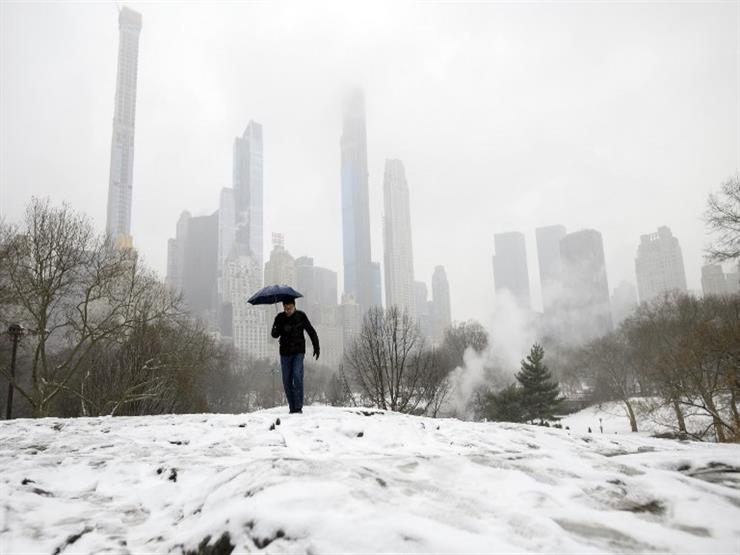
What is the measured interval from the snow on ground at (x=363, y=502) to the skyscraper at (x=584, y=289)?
86.8 metres

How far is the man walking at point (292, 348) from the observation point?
7435mm

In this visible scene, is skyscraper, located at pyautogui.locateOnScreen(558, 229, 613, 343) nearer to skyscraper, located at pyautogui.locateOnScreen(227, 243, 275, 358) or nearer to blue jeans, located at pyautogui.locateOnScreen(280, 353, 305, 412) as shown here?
skyscraper, located at pyautogui.locateOnScreen(227, 243, 275, 358)

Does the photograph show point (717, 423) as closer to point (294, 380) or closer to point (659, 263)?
point (294, 380)

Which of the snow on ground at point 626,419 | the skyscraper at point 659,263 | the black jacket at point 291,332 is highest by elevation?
the skyscraper at point 659,263

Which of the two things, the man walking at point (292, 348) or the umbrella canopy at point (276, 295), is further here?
the umbrella canopy at point (276, 295)

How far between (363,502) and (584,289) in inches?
5314

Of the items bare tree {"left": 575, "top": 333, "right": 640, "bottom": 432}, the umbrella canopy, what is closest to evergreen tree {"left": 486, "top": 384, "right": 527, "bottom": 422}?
bare tree {"left": 575, "top": 333, "right": 640, "bottom": 432}

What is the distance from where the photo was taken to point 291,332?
7.52 metres

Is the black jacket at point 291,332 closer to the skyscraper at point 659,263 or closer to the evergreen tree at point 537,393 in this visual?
the evergreen tree at point 537,393

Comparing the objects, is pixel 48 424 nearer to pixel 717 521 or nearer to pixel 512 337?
pixel 717 521

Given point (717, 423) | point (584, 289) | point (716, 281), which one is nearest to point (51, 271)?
point (717, 423)

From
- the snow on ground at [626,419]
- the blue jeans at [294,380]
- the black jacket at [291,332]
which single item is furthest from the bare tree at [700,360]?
the black jacket at [291,332]

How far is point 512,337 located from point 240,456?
64.1m

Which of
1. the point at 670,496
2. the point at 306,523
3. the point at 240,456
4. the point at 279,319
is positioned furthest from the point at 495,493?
the point at 279,319
